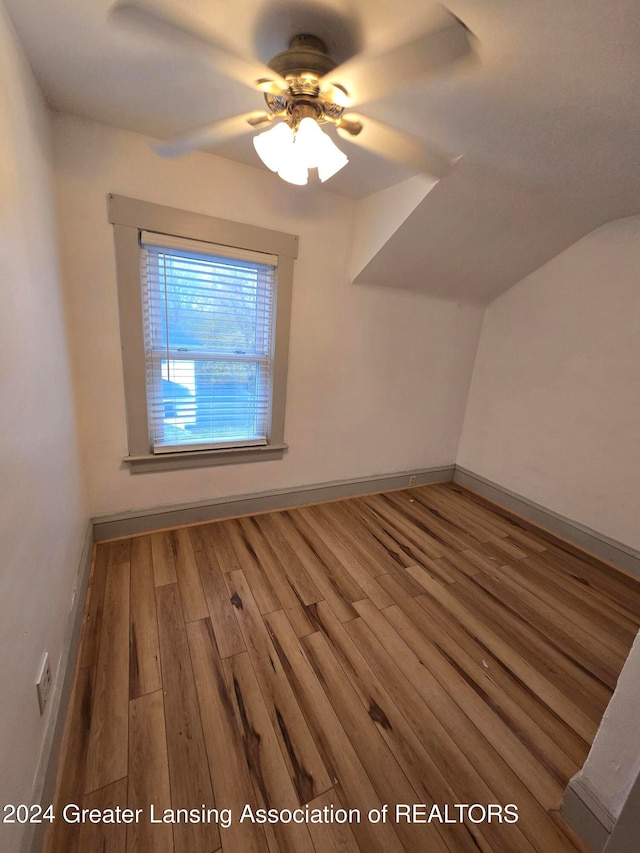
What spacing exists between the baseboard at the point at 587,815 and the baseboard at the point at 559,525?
1796 millimetres

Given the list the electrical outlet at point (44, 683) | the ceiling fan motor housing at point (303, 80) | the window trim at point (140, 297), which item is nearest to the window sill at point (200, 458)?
the window trim at point (140, 297)

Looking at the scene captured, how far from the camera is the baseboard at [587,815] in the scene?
95 centimetres

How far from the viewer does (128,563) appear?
1955mm

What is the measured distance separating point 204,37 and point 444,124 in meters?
1.04

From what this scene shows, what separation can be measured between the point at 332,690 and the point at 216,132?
216 cm

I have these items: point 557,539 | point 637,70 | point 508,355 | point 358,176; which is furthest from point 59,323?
point 557,539

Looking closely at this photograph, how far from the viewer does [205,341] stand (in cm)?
210

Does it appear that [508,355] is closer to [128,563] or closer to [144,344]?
[144,344]

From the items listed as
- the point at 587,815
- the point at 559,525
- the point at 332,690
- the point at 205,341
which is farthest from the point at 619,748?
the point at 205,341

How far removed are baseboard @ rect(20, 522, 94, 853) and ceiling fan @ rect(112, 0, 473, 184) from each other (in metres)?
1.91

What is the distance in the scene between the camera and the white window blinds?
193 cm

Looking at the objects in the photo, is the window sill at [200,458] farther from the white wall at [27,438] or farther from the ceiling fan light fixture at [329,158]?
the ceiling fan light fixture at [329,158]

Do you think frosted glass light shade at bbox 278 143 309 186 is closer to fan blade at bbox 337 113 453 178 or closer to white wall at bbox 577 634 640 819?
fan blade at bbox 337 113 453 178

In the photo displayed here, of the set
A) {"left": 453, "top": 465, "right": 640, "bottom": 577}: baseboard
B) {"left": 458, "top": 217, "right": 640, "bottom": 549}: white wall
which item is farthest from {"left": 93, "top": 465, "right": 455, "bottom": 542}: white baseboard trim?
{"left": 458, "top": 217, "right": 640, "bottom": 549}: white wall
